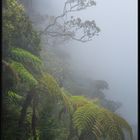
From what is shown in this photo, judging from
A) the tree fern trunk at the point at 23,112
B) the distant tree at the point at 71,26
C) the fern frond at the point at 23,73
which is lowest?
the tree fern trunk at the point at 23,112

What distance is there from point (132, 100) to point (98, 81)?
207 mm

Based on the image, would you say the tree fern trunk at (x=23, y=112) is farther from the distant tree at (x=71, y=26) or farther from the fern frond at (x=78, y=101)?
the distant tree at (x=71, y=26)

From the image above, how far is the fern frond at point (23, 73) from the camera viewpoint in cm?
225

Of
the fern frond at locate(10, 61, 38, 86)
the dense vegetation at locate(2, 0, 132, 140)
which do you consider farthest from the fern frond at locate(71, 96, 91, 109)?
the fern frond at locate(10, 61, 38, 86)

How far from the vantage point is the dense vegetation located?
7.20ft

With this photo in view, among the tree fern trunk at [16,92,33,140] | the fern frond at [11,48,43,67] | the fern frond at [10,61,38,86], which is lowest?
the tree fern trunk at [16,92,33,140]

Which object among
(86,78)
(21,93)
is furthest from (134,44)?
(21,93)

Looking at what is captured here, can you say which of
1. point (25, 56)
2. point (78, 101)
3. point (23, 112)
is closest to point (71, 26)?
point (25, 56)

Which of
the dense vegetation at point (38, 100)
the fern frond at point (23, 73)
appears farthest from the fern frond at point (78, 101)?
the fern frond at point (23, 73)

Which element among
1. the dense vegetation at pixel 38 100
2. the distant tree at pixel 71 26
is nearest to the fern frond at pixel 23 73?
the dense vegetation at pixel 38 100

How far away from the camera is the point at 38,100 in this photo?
2250 mm

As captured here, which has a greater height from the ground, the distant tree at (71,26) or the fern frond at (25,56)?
the distant tree at (71,26)

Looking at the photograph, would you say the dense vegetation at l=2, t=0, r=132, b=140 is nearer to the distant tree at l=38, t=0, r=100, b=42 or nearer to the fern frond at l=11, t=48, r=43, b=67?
the fern frond at l=11, t=48, r=43, b=67

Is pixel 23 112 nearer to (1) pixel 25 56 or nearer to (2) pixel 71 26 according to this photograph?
(1) pixel 25 56
